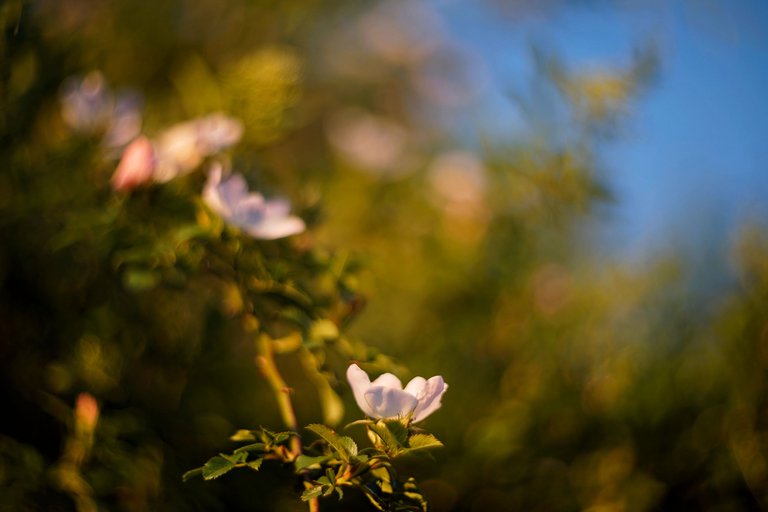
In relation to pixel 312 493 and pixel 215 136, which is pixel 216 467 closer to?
pixel 312 493

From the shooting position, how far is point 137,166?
0.53 m

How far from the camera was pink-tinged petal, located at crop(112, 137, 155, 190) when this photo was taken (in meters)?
0.52

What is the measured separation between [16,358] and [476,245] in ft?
1.84

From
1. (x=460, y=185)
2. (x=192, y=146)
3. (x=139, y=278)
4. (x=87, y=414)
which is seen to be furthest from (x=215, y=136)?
(x=460, y=185)

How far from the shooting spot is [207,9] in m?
1.04

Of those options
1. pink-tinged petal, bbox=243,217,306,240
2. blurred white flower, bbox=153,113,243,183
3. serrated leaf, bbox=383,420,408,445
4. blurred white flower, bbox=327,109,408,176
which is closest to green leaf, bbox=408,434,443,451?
serrated leaf, bbox=383,420,408,445

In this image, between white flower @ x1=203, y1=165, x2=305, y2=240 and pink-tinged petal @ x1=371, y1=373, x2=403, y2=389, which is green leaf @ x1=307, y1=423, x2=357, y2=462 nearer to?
pink-tinged petal @ x1=371, y1=373, x2=403, y2=389

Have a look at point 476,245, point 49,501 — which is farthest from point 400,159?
point 49,501

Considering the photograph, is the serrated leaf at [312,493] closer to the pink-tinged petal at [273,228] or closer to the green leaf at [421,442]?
the green leaf at [421,442]

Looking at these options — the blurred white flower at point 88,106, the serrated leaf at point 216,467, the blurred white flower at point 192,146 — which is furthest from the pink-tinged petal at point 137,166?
the serrated leaf at point 216,467

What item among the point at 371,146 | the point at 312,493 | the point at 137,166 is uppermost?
the point at 371,146

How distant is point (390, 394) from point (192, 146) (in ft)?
0.99

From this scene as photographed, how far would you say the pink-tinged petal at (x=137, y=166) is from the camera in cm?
52

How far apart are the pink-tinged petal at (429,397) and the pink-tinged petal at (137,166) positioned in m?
0.30
